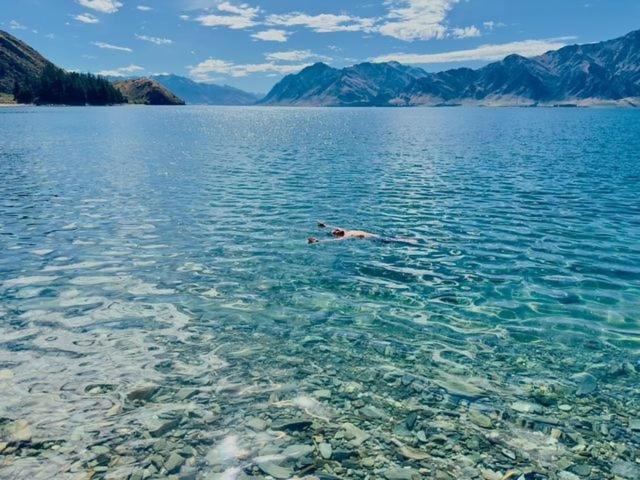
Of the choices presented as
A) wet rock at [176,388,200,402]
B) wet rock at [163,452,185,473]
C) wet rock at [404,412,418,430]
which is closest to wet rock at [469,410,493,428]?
wet rock at [404,412,418,430]

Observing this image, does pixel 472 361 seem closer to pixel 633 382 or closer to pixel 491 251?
pixel 633 382

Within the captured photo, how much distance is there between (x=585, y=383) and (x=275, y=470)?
921 cm

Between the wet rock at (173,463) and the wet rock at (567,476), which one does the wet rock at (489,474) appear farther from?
the wet rock at (173,463)

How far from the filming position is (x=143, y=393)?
1270cm

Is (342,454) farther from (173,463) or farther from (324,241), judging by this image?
(324,241)

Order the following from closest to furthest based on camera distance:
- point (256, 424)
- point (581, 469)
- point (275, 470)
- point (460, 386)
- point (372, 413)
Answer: point (275, 470), point (581, 469), point (256, 424), point (372, 413), point (460, 386)

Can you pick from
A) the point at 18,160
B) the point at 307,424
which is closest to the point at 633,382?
the point at 307,424

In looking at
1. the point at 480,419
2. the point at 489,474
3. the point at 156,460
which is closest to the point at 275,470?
the point at 156,460

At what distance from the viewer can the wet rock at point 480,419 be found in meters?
11.5

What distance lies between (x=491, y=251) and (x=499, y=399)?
14993 millimetres

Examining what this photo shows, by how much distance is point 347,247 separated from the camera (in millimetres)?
27578

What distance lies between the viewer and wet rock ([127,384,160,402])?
12.5 m

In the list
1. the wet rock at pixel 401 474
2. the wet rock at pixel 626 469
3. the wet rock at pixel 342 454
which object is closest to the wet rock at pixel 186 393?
the wet rock at pixel 342 454

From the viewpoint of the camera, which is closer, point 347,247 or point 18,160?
point 347,247
